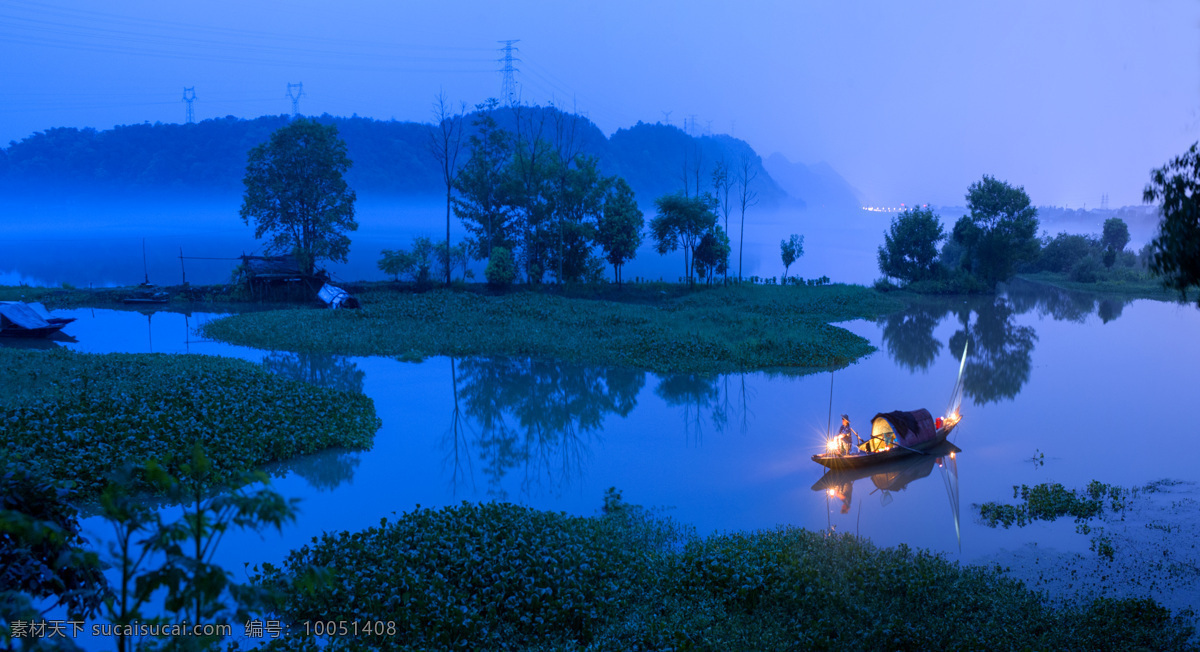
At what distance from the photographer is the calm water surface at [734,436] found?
1271 centimetres

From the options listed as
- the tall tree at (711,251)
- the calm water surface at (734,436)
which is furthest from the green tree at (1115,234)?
the tall tree at (711,251)

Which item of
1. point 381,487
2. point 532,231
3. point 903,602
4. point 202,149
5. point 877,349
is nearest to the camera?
point 903,602

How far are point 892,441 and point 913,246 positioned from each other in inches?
1489

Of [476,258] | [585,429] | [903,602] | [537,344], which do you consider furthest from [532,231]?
[903,602]

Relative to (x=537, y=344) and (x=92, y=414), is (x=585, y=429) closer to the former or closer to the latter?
(x=537, y=344)

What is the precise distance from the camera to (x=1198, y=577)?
10352 mm

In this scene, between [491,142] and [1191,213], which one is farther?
[491,142]

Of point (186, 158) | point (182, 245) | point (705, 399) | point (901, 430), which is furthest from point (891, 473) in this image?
point (186, 158)

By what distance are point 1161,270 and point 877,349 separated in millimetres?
20214

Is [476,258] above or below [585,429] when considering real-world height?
above

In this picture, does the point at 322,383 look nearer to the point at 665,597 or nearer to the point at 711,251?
the point at 665,597

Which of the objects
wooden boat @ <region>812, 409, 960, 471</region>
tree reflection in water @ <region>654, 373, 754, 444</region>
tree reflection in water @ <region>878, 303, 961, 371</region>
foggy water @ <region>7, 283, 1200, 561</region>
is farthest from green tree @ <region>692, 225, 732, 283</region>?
wooden boat @ <region>812, 409, 960, 471</region>

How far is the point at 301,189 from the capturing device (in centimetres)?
3919

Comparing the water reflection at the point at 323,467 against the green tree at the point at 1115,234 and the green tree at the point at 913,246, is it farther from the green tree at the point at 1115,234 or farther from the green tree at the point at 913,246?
the green tree at the point at 1115,234
